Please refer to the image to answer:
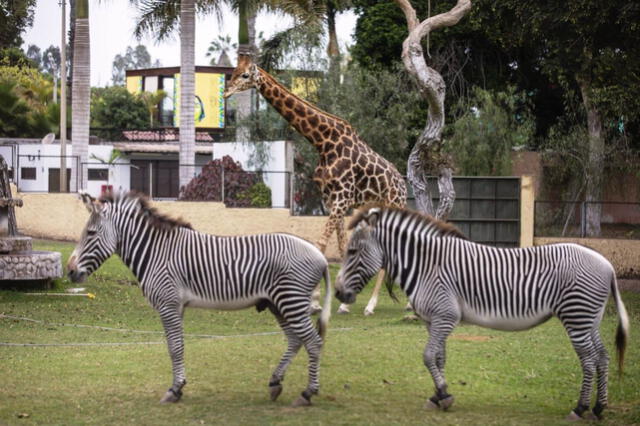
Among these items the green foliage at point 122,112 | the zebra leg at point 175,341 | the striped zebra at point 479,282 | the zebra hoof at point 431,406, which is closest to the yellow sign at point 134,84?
the green foliage at point 122,112

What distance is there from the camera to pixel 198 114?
Answer: 5791cm

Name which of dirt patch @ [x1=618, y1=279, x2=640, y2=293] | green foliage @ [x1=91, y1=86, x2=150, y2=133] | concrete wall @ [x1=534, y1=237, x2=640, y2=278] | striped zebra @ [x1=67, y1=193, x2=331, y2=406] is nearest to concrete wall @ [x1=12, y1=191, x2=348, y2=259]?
concrete wall @ [x1=534, y1=237, x2=640, y2=278]

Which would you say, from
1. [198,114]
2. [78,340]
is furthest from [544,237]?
[198,114]

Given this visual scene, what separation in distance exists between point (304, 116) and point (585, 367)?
9140 millimetres

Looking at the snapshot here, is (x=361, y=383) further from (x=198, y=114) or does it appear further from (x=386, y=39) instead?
(x=198, y=114)

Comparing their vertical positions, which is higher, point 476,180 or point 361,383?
point 476,180

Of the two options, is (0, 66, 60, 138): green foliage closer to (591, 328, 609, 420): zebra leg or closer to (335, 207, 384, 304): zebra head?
(335, 207, 384, 304): zebra head

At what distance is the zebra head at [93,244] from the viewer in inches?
344

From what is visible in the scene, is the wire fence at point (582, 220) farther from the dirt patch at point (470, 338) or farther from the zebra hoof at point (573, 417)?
the zebra hoof at point (573, 417)

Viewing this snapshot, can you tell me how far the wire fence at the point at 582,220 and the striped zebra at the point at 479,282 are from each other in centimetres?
1493

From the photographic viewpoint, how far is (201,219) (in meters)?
25.0

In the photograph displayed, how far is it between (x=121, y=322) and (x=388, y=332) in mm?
4008

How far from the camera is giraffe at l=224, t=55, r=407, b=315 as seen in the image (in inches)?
635

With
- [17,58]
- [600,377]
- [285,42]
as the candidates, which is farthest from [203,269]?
[17,58]
